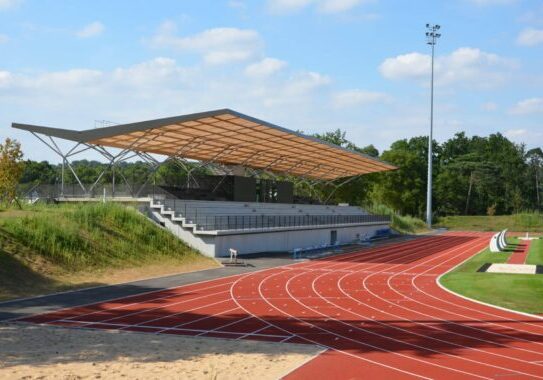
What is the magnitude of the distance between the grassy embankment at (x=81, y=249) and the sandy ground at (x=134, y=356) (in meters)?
8.01

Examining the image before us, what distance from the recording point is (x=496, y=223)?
96.6 m

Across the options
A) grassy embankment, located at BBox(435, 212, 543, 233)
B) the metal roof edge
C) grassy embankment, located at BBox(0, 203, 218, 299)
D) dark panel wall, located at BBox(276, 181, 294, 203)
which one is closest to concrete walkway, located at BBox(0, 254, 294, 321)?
grassy embankment, located at BBox(0, 203, 218, 299)

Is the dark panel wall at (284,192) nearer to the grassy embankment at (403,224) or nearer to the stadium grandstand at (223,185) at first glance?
the stadium grandstand at (223,185)

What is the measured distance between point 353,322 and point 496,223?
88772mm

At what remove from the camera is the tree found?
35219mm

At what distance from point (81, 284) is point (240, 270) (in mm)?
8791

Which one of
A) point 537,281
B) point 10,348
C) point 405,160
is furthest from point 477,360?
point 405,160

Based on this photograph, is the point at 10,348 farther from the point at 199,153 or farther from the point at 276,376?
the point at 199,153

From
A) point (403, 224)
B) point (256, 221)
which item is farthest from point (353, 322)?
point (403, 224)

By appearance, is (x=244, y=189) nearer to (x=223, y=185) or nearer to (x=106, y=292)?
(x=223, y=185)

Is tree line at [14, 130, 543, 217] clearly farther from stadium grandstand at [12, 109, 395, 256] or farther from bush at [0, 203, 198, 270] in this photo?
bush at [0, 203, 198, 270]

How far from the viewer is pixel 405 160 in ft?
330

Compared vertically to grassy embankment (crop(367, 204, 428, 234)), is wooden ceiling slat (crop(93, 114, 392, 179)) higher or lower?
higher

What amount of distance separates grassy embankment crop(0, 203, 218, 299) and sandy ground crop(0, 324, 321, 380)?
8005 mm
